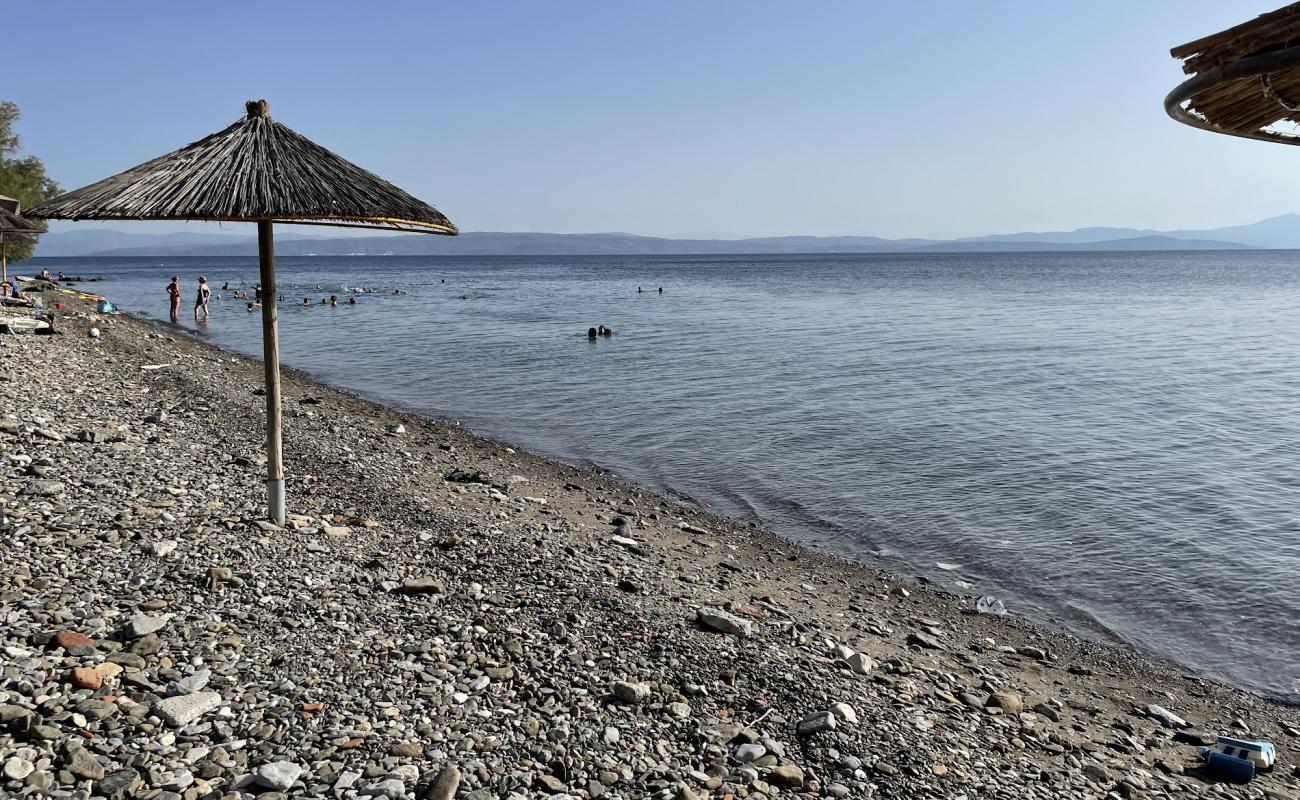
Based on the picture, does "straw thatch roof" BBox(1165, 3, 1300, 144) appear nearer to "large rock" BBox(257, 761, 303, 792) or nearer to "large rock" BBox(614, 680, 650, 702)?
"large rock" BBox(614, 680, 650, 702)

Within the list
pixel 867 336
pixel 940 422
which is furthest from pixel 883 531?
pixel 867 336

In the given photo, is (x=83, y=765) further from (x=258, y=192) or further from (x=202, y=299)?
(x=202, y=299)

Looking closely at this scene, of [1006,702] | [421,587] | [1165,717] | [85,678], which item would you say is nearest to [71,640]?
[85,678]

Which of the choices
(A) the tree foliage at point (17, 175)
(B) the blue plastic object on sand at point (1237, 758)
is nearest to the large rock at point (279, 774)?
(B) the blue plastic object on sand at point (1237, 758)

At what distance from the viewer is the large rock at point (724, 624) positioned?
24.2ft

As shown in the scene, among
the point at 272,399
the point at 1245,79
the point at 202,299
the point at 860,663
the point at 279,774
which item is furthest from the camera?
the point at 202,299

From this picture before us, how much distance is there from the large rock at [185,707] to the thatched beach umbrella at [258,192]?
143 inches

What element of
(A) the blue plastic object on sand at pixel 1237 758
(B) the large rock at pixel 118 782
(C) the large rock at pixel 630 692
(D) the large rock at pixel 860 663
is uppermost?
(B) the large rock at pixel 118 782

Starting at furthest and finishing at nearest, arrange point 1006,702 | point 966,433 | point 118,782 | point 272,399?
point 966,433, point 272,399, point 1006,702, point 118,782

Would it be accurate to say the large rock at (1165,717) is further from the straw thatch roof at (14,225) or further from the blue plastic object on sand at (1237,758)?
the straw thatch roof at (14,225)

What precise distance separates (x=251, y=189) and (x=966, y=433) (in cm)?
1506

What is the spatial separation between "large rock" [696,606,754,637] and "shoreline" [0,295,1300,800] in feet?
0.08

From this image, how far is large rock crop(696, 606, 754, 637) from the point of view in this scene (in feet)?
24.2

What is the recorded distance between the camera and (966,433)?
18.6 metres
